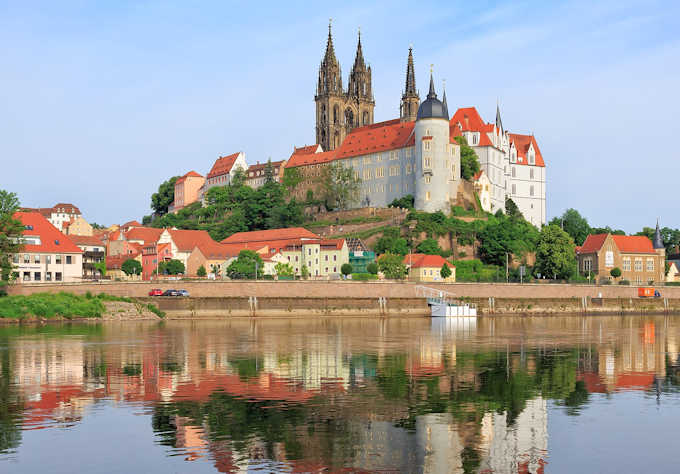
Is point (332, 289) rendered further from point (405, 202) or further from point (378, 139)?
point (378, 139)

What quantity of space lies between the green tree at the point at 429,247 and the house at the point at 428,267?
15.4 feet

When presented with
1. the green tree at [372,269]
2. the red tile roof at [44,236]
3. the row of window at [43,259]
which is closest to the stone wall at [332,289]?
the row of window at [43,259]

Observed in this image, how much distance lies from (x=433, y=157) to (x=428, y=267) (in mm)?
24659

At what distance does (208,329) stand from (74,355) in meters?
23.1

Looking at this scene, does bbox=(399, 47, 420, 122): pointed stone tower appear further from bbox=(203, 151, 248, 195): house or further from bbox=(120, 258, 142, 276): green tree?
bbox=(120, 258, 142, 276): green tree

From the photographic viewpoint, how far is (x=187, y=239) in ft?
382

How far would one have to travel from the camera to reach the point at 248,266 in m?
101

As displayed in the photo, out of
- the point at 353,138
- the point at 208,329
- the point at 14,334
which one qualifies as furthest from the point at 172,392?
the point at 353,138

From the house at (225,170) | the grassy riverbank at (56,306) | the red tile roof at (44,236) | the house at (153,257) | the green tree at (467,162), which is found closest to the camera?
the grassy riverbank at (56,306)

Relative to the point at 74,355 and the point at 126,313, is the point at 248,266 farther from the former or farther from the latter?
the point at 74,355

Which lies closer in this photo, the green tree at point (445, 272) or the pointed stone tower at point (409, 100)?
the green tree at point (445, 272)

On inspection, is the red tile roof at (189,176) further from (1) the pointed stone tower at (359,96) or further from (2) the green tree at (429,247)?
(2) the green tree at (429,247)

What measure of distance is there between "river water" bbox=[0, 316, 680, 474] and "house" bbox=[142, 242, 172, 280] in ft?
221

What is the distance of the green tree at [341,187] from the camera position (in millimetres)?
138125
